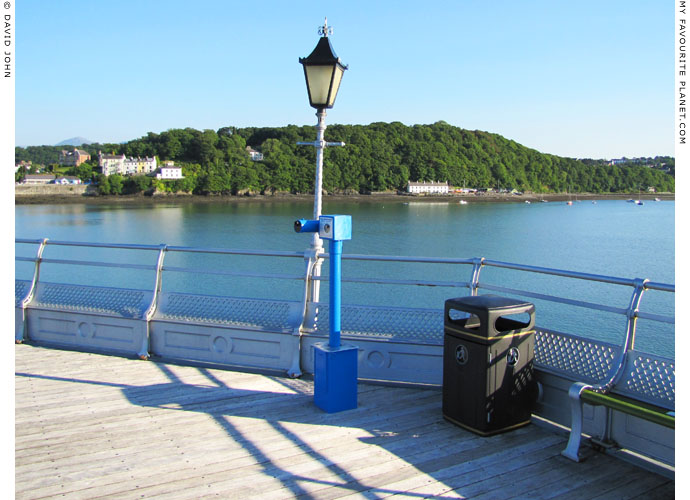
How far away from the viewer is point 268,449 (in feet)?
14.0

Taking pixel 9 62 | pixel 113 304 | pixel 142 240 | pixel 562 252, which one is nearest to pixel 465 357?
pixel 9 62

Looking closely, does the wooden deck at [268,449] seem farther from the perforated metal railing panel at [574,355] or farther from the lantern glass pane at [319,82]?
the lantern glass pane at [319,82]

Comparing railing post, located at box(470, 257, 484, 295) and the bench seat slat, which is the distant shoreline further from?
the bench seat slat

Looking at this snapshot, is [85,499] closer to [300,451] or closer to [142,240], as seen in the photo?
[300,451]

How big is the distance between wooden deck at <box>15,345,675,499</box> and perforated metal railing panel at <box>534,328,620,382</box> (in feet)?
1.82

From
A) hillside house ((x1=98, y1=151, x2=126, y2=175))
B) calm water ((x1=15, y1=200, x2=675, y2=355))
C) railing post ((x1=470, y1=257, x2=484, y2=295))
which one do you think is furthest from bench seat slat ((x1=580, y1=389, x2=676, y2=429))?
hillside house ((x1=98, y1=151, x2=126, y2=175))

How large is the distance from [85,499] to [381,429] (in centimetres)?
222


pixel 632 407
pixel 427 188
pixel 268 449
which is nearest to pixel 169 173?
pixel 427 188

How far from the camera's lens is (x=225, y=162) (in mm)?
153500

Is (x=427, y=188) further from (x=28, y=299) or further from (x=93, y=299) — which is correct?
(x=93, y=299)

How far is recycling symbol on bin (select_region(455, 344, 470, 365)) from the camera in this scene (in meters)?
4.52

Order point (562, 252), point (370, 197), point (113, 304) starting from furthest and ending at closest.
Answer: point (370, 197), point (562, 252), point (113, 304)

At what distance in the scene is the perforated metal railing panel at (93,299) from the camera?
22.1 ft

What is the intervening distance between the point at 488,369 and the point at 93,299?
4.94 m
